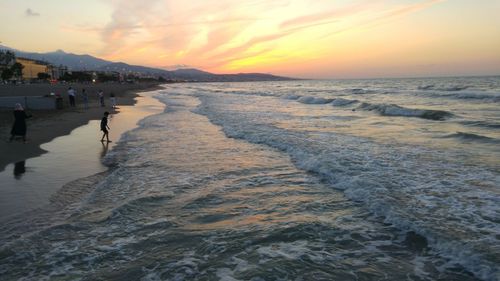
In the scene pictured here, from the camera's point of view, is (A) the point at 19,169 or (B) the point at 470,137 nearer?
(A) the point at 19,169

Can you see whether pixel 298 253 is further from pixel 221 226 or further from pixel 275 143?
pixel 275 143

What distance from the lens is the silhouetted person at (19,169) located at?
33.0ft

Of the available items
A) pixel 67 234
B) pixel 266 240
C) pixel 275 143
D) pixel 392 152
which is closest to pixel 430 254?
pixel 266 240

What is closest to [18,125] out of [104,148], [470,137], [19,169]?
[104,148]

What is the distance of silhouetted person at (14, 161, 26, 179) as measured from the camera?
33.0 ft

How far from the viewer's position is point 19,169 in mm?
10758

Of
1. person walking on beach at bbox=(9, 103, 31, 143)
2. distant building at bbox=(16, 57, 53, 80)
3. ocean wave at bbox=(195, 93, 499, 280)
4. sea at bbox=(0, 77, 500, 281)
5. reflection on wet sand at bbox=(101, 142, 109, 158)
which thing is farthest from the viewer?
distant building at bbox=(16, 57, 53, 80)

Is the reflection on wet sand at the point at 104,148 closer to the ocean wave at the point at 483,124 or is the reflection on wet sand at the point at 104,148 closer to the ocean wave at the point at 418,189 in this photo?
the ocean wave at the point at 418,189

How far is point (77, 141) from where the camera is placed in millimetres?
16156

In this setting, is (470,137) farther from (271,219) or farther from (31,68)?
(31,68)

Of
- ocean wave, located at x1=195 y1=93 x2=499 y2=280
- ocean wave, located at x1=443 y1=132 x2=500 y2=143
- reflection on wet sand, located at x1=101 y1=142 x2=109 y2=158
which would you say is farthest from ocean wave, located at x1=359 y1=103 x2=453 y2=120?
reflection on wet sand, located at x1=101 y1=142 x2=109 y2=158

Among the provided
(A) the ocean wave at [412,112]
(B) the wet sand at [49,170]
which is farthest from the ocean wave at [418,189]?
(A) the ocean wave at [412,112]

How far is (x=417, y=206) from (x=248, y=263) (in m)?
4.09

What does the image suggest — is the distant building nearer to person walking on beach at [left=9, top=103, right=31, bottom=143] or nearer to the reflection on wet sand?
person walking on beach at [left=9, top=103, right=31, bottom=143]
